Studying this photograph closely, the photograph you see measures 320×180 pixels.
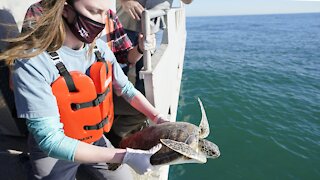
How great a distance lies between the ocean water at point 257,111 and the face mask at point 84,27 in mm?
4678

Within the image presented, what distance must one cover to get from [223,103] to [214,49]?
37.5ft

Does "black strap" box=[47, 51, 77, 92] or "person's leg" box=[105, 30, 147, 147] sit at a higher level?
"black strap" box=[47, 51, 77, 92]

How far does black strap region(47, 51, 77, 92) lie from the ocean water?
4492 mm

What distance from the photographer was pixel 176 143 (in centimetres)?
225

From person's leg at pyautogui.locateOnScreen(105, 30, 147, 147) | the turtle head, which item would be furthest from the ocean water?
the turtle head

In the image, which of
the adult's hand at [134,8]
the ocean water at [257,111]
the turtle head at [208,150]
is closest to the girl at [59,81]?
the turtle head at [208,150]

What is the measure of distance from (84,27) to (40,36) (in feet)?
1.00

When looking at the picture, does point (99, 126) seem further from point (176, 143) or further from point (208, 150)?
point (208, 150)

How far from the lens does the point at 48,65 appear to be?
6.19 ft

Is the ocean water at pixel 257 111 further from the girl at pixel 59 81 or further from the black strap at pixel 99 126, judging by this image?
the girl at pixel 59 81

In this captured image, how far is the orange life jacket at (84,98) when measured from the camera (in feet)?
6.66

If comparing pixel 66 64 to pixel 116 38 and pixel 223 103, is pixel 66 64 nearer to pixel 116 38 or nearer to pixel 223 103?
pixel 116 38

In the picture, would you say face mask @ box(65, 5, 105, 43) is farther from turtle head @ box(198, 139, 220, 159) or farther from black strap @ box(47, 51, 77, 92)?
turtle head @ box(198, 139, 220, 159)

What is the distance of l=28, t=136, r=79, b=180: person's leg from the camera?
2217mm
